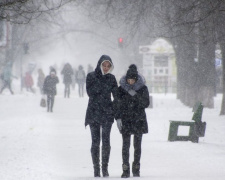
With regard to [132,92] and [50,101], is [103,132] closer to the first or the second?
[132,92]

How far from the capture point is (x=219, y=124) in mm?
19625

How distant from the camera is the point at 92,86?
969 cm

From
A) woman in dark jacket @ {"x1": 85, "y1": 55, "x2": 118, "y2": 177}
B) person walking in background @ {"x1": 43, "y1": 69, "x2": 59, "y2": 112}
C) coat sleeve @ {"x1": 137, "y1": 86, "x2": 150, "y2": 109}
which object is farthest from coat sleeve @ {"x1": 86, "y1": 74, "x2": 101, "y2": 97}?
person walking in background @ {"x1": 43, "y1": 69, "x2": 59, "y2": 112}

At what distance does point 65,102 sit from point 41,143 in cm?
1688

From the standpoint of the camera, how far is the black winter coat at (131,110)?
9.41 m

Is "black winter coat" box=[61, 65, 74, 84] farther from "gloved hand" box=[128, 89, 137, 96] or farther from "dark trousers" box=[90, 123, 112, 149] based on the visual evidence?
"gloved hand" box=[128, 89, 137, 96]

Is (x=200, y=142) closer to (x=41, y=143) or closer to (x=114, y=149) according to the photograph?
(x=114, y=149)

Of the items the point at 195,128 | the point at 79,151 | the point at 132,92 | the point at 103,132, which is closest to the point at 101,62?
the point at 132,92

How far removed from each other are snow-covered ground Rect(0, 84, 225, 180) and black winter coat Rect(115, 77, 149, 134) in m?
0.74

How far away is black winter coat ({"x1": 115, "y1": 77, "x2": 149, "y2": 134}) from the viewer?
370 inches

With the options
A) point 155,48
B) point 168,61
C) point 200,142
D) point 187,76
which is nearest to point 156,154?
point 200,142

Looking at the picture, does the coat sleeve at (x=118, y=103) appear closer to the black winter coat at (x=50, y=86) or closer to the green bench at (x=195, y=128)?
the green bench at (x=195, y=128)

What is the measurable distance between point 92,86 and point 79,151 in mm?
4040

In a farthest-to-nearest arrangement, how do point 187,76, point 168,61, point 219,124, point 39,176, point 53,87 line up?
point 168,61
point 187,76
point 53,87
point 219,124
point 39,176
